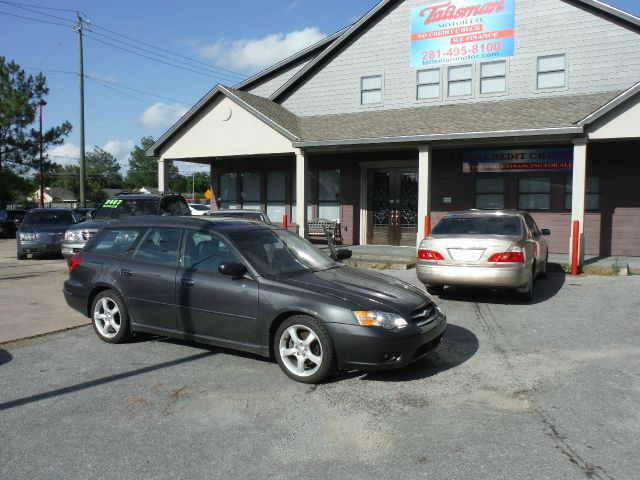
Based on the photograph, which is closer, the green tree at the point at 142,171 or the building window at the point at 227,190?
the building window at the point at 227,190

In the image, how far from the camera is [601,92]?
14.4 metres

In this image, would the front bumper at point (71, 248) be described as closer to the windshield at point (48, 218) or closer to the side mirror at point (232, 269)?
the windshield at point (48, 218)

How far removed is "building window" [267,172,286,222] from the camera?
61.8 ft

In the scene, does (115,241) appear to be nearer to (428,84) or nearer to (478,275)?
(478,275)

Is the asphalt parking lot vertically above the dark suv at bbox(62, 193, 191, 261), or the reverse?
the dark suv at bbox(62, 193, 191, 261)

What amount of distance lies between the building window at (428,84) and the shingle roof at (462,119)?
0.47 metres

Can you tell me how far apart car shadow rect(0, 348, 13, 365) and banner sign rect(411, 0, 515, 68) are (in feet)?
45.6

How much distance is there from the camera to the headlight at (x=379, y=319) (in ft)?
15.8

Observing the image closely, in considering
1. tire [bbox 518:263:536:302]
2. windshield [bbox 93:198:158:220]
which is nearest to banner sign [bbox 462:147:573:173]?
tire [bbox 518:263:536:302]

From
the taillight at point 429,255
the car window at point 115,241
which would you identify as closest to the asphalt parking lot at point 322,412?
the car window at point 115,241

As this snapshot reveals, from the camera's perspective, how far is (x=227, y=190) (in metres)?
19.9

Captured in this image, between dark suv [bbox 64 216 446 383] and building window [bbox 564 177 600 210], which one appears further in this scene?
building window [bbox 564 177 600 210]

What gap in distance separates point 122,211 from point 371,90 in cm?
867

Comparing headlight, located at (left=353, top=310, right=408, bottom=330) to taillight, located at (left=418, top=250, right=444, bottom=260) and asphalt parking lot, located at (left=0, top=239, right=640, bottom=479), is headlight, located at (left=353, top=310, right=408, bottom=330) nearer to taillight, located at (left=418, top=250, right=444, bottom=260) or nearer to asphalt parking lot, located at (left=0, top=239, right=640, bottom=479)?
asphalt parking lot, located at (left=0, top=239, right=640, bottom=479)
